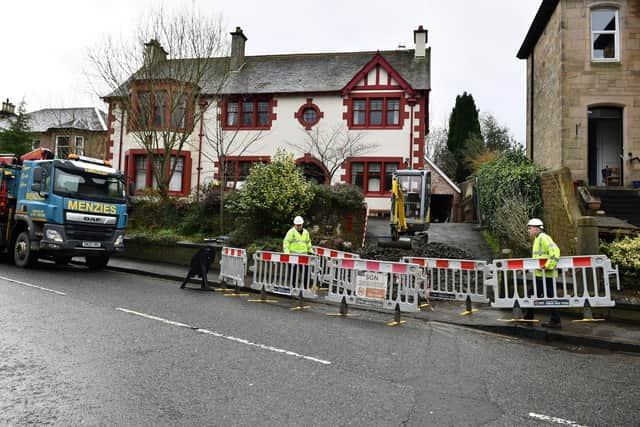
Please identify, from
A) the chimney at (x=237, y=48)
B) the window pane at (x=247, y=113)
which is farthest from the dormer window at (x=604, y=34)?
the chimney at (x=237, y=48)

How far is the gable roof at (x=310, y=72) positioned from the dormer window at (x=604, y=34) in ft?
30.0

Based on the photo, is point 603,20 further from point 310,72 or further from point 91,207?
point 91,207

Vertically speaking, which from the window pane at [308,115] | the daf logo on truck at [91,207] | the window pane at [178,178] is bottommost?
the daf logo on truck at [91,207]

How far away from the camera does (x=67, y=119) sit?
123 feet

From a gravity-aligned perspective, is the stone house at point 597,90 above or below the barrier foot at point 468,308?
above

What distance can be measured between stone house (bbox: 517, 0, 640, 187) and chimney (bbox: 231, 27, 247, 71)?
18286 mm

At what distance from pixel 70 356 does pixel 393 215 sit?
1213 centimetres

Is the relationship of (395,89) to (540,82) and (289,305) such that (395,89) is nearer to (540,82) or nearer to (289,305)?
(540,82)

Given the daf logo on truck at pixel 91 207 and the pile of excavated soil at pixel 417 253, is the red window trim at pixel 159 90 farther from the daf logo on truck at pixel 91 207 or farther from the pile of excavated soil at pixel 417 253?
the pile of excavated soil at pixel 417 253

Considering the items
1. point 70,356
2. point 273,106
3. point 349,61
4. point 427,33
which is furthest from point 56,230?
point 427,33

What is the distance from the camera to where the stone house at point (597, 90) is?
15.0 metres

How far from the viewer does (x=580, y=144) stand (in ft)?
49.7

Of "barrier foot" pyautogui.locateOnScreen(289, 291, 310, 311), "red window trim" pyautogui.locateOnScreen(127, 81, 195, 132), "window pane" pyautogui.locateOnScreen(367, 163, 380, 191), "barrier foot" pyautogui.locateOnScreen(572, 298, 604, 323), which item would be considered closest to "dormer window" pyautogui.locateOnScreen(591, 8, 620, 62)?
"barrier foot" pyautogui.locateOnScreen(572, 298, 604, 323)

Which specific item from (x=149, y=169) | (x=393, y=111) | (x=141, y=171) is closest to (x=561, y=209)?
(x=393, y=111)
